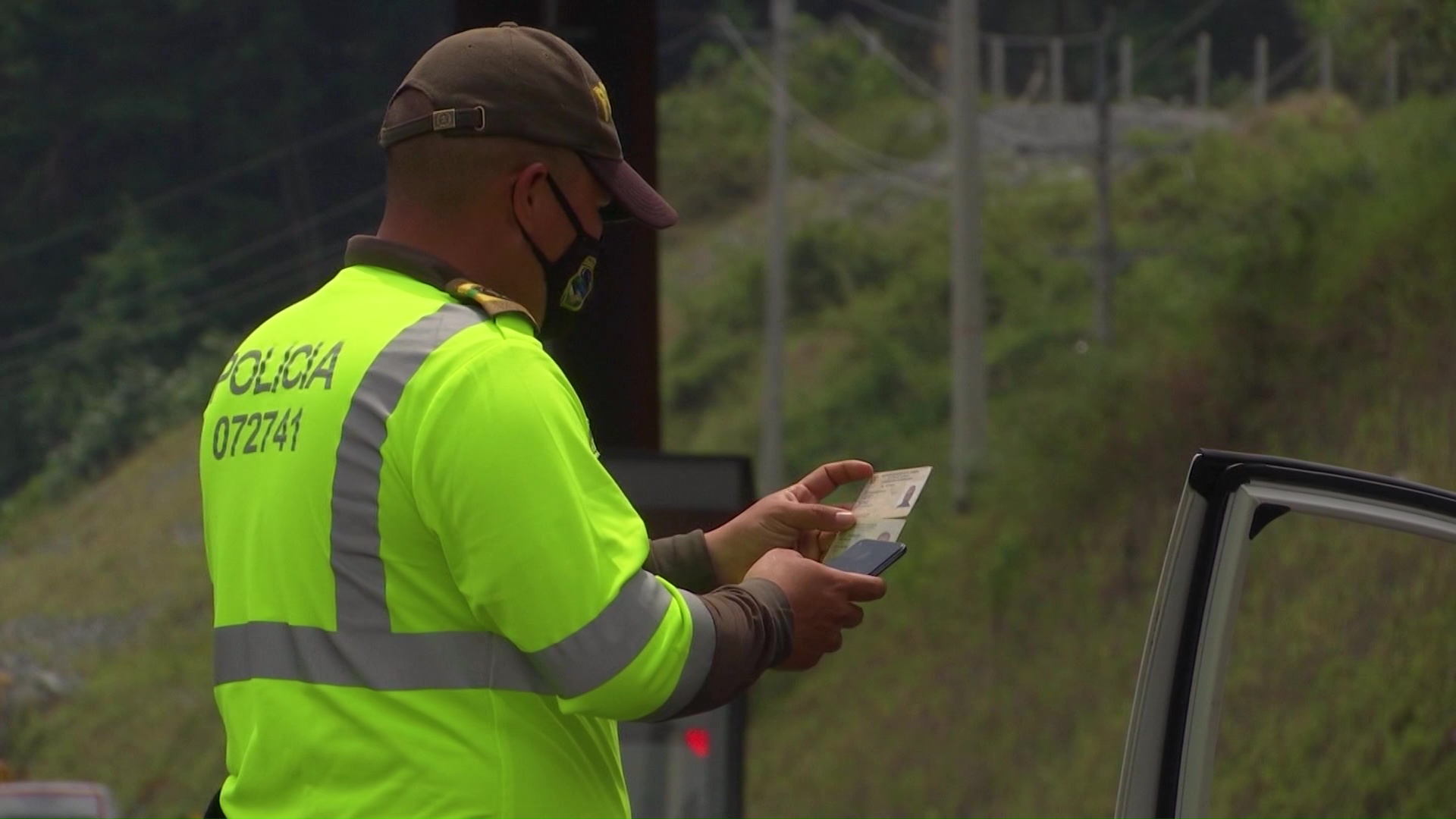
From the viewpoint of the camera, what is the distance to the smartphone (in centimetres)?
260

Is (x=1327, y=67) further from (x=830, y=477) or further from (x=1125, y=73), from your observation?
(x=830, y=477)

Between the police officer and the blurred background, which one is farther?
the blurred background

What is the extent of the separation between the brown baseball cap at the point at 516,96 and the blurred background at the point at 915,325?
248 centimetres

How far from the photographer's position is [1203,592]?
290 centimetres

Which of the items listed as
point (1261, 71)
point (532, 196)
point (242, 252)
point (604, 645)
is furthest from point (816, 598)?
point (242, 252)

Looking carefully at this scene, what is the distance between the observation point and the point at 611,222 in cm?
276

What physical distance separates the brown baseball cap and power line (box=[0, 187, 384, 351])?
46456 mm

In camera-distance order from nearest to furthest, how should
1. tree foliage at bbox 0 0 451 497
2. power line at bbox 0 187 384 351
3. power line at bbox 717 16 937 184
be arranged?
1. tree foliage at bbox 0 0 451 497
2. power line at bbox 717 16 937 184
3. power line at bbox 0 187 384 351

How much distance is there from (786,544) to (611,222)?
49 cm

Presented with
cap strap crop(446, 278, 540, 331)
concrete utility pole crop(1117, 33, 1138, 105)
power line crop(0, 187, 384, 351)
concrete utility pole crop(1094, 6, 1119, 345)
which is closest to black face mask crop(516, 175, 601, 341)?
cap strap crop(446, 278, 540, 331)

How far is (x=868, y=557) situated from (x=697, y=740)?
4.68 m

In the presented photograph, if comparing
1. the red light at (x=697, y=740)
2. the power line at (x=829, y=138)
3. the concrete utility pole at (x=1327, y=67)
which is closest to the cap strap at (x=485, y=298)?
the red light at (x=697, y=740)

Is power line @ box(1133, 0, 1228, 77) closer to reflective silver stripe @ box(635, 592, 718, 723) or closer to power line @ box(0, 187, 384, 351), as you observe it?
power line @ box(0, 187, 384, 351)

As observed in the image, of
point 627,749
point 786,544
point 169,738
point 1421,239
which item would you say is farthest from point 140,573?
point 786,544
